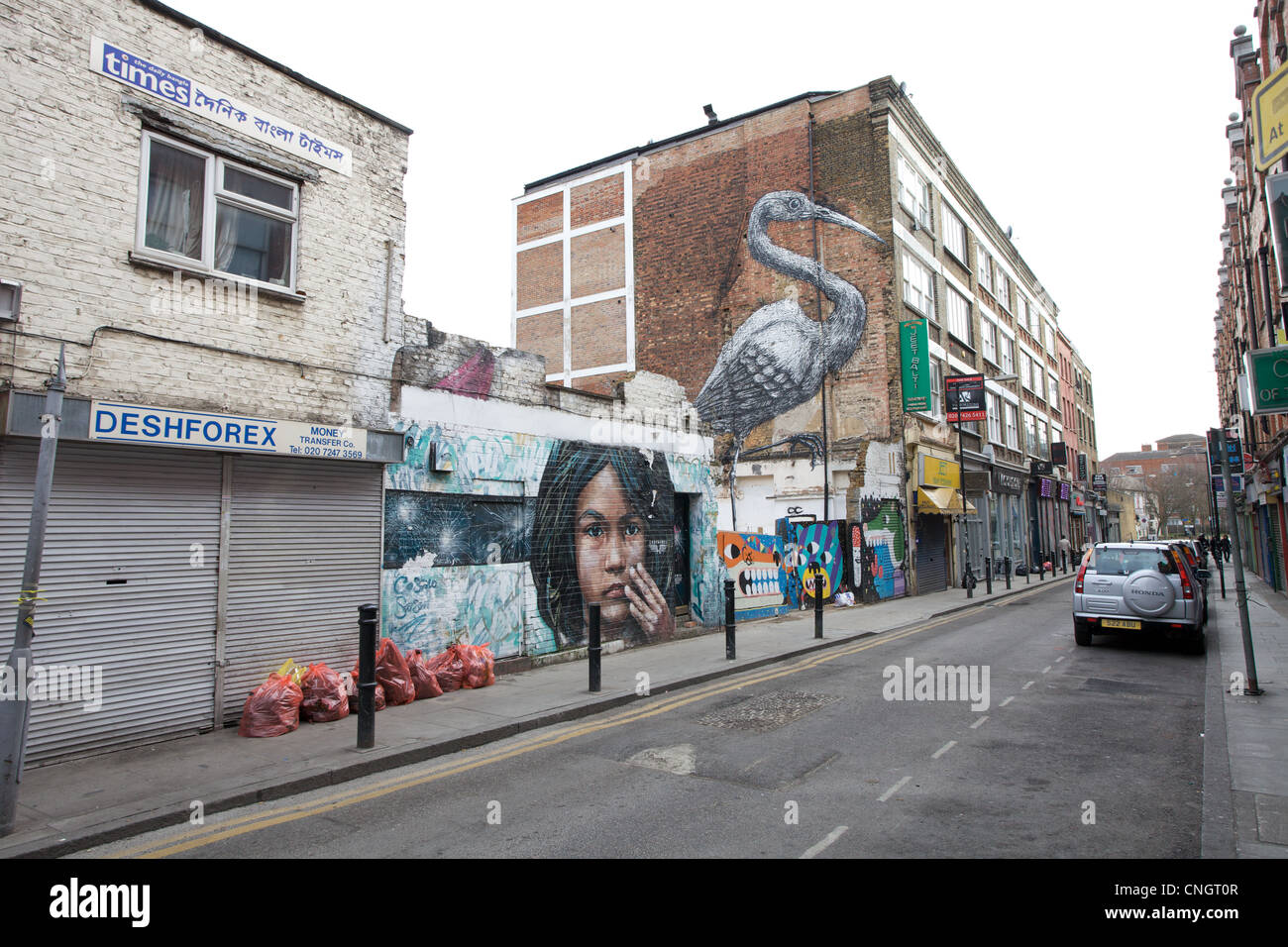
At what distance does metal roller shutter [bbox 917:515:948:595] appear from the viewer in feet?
82.7

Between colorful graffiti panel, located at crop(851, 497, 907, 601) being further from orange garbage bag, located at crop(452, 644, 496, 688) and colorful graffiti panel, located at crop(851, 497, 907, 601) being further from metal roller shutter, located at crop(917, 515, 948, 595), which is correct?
orange garbage bag, located at crop(452, 644, 496, 688)

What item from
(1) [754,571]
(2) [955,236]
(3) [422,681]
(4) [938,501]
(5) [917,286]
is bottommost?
(3) [422,681]

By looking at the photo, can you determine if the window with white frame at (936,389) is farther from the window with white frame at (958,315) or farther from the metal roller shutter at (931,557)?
the metal roller shutter at (931,557)

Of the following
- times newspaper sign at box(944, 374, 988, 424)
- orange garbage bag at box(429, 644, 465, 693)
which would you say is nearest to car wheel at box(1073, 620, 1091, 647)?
orange garbage bag at box(429, 644, 465, 693)

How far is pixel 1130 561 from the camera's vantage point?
12750 mm

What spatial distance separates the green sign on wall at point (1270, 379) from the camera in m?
6.56

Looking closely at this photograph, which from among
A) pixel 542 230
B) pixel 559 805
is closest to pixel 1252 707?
pixel 559 805

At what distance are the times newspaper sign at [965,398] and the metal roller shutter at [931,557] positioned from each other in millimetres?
3663

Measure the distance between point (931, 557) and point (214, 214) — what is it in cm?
2394

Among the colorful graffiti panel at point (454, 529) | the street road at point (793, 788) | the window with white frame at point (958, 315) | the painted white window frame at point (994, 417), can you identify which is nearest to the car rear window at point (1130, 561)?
the street road at point (793, 788)

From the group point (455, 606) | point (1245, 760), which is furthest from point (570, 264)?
point (1245, 760)

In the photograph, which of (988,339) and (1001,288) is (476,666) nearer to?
(988,339)

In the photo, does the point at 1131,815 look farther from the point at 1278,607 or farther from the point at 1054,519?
the point at 1054,519
